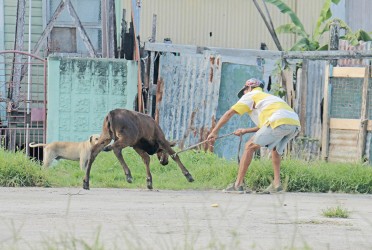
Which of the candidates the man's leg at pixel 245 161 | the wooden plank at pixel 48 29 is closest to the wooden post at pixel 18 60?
the wooden plank at pixel 48 29

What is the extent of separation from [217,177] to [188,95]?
341 cm

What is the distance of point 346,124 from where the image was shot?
17859 millimetres

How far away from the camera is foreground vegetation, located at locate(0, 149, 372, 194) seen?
49.8 ft

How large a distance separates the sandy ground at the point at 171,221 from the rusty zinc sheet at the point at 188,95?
425cm

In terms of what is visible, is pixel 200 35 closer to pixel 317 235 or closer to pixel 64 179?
pixel 64 179

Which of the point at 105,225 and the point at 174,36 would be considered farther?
the point at 174,36

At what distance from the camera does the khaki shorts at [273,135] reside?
47.6ft

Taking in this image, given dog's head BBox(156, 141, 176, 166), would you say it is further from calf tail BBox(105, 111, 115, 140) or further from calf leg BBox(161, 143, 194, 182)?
calf tail BBox(105, 111, 115, 140)

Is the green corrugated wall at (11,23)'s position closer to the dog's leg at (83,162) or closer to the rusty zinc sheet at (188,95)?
the rusty zinc sheet at (188,95)

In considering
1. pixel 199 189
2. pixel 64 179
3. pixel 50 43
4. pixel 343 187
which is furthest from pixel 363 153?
pixel 50 43

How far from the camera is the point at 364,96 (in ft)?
58.0

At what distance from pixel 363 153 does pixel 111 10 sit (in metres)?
6.03

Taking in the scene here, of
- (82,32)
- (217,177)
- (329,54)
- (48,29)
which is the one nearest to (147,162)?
(217,177)

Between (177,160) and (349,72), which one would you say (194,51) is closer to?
(349,72)
